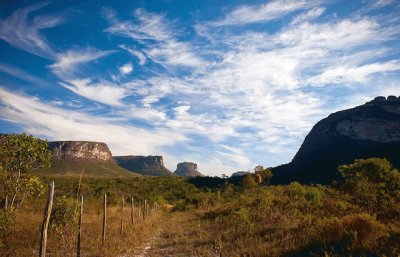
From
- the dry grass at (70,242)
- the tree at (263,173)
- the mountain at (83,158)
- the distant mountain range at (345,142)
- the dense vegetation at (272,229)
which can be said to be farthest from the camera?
the mountain at (83,158)

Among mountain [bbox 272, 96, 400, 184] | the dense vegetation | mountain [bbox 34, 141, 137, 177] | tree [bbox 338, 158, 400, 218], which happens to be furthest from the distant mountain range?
the dense vegetation

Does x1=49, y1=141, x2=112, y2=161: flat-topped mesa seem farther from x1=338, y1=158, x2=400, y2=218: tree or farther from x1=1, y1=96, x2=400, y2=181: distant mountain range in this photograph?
x1=338, y1=158, x2=400, y2=218: tree

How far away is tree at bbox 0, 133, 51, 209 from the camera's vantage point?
1159 centimetres

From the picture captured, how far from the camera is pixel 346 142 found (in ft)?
363

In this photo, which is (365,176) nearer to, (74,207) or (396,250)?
(396,250)

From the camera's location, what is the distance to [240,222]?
17.6m

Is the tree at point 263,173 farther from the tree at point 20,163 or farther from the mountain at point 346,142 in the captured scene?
the tree at point 20,163

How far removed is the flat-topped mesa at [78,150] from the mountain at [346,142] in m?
109

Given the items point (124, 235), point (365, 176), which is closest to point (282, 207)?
point (365, 176)

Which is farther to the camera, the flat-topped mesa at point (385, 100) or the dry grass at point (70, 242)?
the flat-topped mesa at point (385, 100)

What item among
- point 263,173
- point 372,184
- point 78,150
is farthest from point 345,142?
point 78,150

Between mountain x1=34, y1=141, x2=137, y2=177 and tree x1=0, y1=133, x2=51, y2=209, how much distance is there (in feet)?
451

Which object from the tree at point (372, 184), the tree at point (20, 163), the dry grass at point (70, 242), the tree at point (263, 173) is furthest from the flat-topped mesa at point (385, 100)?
the tree at point (20, 163)

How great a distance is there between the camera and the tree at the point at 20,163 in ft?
38.0
